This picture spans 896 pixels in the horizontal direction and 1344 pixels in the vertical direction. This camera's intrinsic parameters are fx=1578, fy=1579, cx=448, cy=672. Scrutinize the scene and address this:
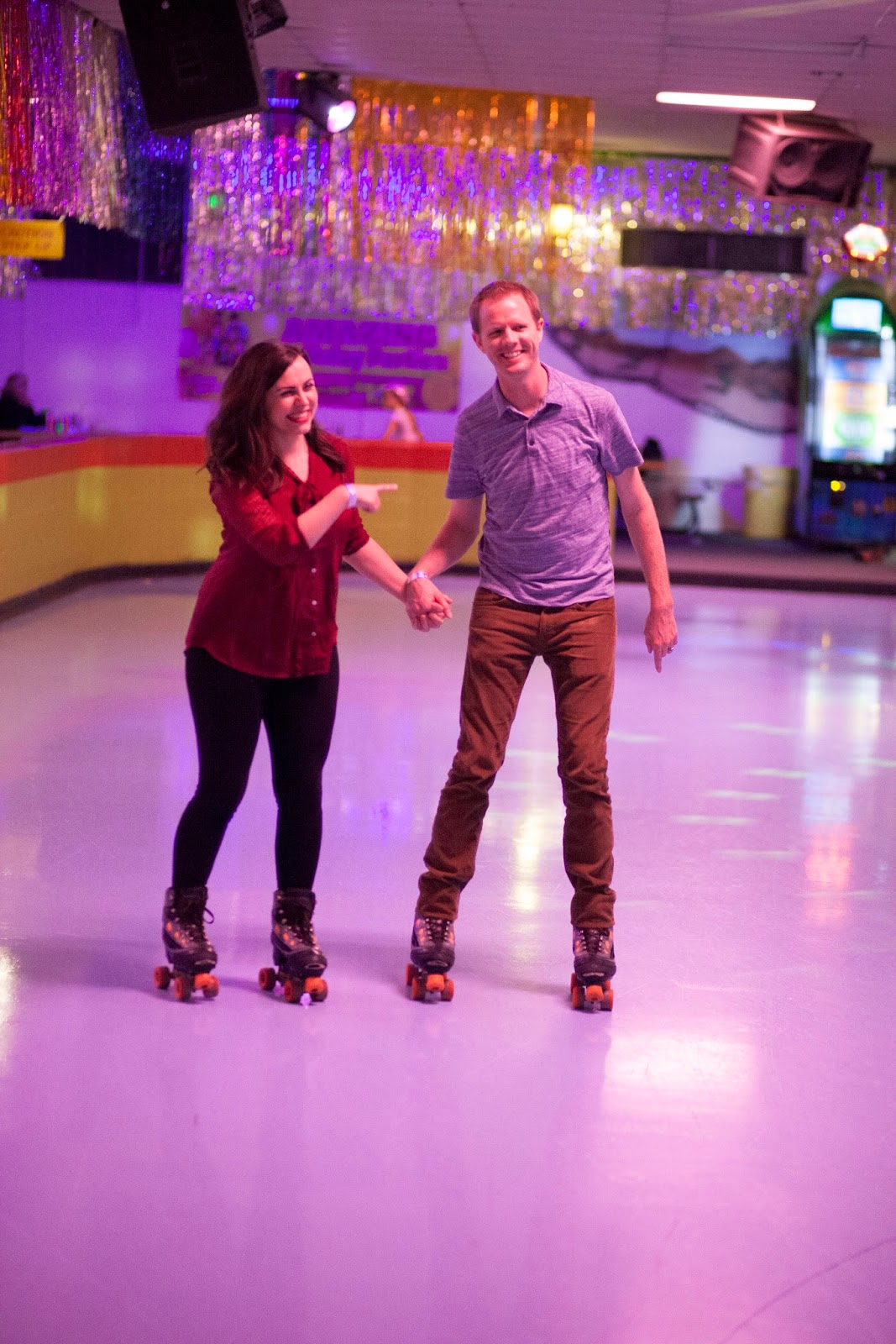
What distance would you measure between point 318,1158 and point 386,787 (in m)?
2.56

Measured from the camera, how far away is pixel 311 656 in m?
3.02

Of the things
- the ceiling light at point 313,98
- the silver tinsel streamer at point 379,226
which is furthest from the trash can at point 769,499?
the ceiling light at point 313,98

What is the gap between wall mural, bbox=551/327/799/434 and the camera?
14.2m

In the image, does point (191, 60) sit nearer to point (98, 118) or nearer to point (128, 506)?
point (98, 118)

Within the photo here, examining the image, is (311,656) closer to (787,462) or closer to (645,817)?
(645,817)

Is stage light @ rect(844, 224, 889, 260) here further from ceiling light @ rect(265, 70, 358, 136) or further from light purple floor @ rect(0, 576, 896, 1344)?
light purple floor @ rect(0, 576, 896, 1344)

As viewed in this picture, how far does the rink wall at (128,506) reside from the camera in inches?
336

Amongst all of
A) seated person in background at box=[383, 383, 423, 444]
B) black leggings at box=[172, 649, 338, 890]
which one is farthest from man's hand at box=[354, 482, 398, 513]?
seated person in background at box=[383, 383, 423, 444]

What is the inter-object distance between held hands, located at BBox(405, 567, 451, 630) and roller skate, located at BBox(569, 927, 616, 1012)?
711 mm

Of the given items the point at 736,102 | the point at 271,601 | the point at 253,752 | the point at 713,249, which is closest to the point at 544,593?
the point at 271,601

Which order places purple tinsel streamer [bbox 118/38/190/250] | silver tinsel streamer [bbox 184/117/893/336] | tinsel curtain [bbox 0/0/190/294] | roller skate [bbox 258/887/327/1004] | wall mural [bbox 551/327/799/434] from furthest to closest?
1. wall mural [bbox 551/327/799/434]
2. silver tinsel streamer [bbox 184/117/893/336]
3. purple tinsel streamer [bbox 118/38/190/250]
4. tinsel curtain [bbox 0/0/190/294]
5. roller skate [bbox 258/887/327/1004]

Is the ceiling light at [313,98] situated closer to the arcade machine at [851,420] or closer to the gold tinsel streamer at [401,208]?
the gold tinsel streamer at [401,208]

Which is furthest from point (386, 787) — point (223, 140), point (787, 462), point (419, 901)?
point (787, 462)

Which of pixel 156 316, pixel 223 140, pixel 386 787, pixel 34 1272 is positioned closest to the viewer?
pixel 34 1272
